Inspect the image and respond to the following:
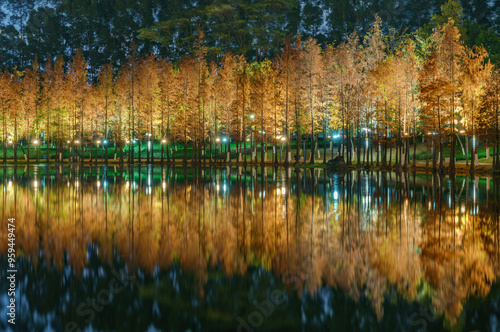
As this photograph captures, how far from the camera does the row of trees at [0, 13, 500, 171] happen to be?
41.8 m

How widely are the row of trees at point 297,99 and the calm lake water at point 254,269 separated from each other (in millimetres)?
28409

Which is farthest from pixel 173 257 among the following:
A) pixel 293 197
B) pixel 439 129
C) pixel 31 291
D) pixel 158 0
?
pixel 158 0

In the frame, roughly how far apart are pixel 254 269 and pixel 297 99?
45240 mm

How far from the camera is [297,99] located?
2072 inches

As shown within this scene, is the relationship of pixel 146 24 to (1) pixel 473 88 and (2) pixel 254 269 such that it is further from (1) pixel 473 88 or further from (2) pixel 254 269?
(2) pixel 254 269

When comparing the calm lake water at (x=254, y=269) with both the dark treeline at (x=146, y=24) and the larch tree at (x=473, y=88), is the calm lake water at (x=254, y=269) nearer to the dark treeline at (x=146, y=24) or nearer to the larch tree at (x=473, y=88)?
the larch tree at (x=473, y=88)

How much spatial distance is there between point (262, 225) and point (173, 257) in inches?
166

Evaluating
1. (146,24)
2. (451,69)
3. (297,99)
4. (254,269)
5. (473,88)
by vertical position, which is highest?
(146,24)

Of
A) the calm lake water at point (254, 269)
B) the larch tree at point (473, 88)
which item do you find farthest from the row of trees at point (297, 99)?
the calm lake water at point (254, 269)

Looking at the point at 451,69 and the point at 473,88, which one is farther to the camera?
the point at 473,88

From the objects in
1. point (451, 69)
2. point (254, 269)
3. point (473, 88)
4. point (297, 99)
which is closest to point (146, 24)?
point (297, 99)

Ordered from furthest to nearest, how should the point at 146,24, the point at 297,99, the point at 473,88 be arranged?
1. the point at 146,24
2. the point at 297,99
3. the point at 473,88

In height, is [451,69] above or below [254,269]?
above

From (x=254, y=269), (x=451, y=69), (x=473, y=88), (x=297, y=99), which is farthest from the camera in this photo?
(x=297, y=99)
